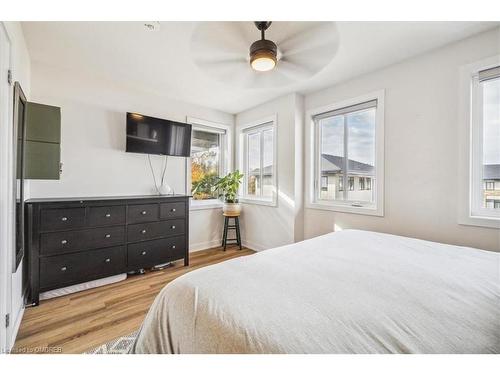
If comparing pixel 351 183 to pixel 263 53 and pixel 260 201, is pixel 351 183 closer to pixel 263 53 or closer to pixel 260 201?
pixel 260 201

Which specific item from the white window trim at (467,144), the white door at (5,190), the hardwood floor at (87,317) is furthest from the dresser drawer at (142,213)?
the white window trim at (467,144)

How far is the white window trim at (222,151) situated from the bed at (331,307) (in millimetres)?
2562

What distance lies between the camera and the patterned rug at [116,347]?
4.99 feet

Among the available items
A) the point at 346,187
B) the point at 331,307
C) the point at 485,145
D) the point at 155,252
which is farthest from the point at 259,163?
the point at 331,307

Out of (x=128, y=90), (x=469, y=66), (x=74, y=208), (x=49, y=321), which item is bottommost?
(x=49, y=321)

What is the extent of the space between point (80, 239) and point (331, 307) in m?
2.52

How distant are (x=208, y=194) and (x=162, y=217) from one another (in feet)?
4.12

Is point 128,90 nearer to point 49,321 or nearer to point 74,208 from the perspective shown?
point 74,208

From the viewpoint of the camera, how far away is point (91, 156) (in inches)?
110

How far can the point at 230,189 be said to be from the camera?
3869mm

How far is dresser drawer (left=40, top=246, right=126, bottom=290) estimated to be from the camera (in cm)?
216

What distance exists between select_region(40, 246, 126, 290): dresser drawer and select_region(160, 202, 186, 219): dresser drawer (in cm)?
60
